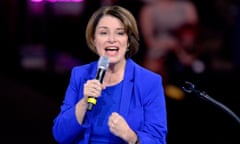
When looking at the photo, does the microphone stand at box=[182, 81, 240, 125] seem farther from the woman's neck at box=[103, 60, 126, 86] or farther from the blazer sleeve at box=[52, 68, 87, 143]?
→ the blazer sleeve at box=[52, 68, 87, 143]

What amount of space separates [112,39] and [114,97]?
0.22 meters

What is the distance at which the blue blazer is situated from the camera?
2.11 m

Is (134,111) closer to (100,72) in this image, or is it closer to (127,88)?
(127,88)

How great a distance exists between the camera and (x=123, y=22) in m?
2.16

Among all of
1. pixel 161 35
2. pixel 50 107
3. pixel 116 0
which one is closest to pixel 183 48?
pixel 161 35

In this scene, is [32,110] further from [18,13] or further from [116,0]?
[116,0]

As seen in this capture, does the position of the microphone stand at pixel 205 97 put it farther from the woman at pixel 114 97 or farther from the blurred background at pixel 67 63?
the blurred background at pixel 67 63

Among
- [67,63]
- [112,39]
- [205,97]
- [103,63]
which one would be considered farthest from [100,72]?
[67,63]

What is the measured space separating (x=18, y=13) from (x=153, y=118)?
2284 millimetres

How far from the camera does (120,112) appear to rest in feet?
6.98

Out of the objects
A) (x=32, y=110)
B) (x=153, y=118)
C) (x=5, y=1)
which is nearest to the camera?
(x=153, y=118)

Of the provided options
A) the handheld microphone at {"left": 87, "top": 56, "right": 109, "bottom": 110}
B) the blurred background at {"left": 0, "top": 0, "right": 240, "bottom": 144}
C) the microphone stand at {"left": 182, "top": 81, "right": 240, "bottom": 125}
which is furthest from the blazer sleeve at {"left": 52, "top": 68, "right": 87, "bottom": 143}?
the blurred background at {"left": 0, "top": 0, "right": 240, "bottom": 144}

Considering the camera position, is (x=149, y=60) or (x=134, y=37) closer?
(x=134, y=37)

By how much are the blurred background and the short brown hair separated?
6.30 ft
